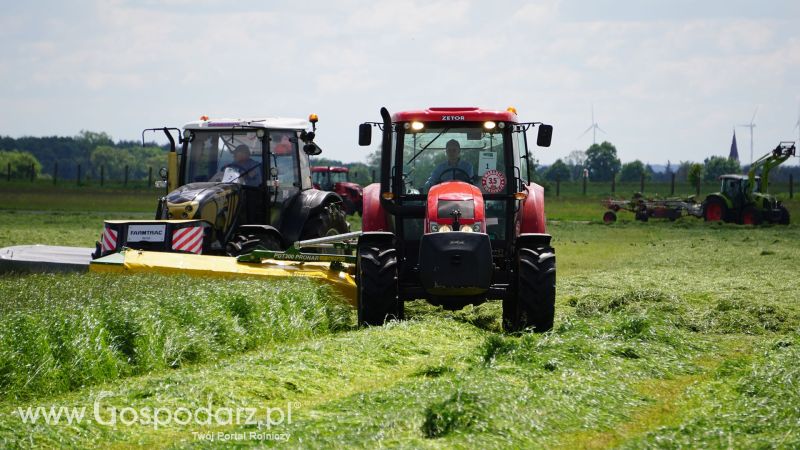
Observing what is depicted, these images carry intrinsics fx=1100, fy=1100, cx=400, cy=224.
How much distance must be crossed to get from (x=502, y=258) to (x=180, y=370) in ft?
13.0

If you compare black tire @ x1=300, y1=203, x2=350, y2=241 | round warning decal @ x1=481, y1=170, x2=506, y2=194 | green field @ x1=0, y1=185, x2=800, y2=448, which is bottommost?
green field @ x1=0, y1=185, x2=800, y2=448

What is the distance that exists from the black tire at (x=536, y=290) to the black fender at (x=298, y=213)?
193 inches

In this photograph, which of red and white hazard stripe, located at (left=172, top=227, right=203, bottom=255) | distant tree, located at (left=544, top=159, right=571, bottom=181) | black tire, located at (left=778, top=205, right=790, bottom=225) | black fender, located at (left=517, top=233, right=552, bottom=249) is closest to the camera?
black fender, located at (left=517, top=233, right=552, bottom=249)

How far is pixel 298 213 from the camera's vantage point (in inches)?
584

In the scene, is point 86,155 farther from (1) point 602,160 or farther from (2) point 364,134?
(2) point 364,134

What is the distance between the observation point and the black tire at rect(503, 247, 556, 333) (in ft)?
34.0

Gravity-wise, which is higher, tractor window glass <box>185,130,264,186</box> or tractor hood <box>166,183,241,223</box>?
tractor window glass <box>185,130,264,186</box>

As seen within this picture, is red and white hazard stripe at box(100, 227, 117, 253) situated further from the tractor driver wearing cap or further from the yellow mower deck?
the tractor driver wearing cap

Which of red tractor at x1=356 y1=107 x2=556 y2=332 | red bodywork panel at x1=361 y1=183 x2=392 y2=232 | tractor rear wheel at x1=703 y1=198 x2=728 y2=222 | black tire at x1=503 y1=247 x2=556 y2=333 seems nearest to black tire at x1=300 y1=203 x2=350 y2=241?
red tractor at x1=356 y1=107 x2=556 y2=332

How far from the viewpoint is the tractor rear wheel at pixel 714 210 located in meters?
36.2

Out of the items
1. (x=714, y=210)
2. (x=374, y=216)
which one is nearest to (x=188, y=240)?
(x=374, y=216)

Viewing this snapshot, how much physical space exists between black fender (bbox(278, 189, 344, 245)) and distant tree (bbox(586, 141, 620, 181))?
7134 cm

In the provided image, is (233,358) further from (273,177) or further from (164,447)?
(273,177)

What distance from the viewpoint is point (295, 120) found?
14922mm
